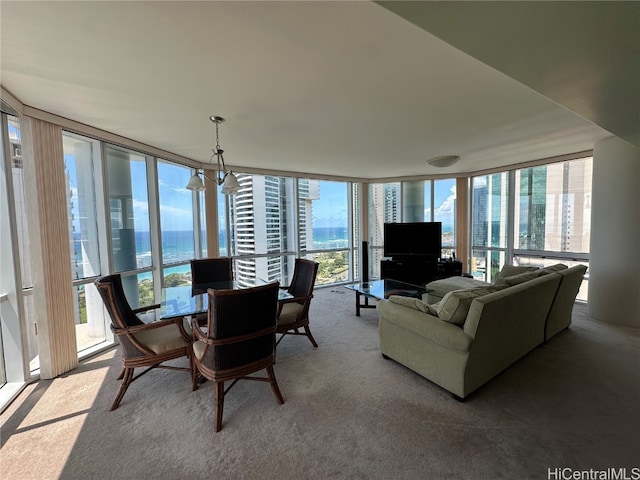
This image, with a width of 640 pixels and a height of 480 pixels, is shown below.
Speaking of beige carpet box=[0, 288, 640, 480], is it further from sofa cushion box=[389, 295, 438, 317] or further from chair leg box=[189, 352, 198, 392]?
sofa cushion box=[389, 295, 438, 317]

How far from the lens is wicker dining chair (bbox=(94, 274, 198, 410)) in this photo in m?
2.09

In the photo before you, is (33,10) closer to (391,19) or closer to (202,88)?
(202,88)

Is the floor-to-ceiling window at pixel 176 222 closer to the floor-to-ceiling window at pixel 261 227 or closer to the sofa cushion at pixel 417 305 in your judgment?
the floor-to-ceiling window at pixel 261 227

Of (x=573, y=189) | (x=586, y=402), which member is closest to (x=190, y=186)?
(x=586, y=402)

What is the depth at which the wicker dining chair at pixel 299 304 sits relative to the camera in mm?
2908

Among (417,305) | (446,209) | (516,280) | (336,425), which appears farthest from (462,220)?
(336,425)

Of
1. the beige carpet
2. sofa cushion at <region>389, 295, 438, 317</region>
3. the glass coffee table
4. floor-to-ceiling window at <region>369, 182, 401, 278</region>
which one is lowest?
the beige carpet

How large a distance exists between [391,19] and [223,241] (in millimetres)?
4436

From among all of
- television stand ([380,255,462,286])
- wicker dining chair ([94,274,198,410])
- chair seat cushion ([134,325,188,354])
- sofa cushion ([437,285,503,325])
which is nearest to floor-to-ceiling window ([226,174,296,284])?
television stand ([380,255,462,286])

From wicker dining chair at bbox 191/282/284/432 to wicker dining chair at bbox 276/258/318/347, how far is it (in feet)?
2.37

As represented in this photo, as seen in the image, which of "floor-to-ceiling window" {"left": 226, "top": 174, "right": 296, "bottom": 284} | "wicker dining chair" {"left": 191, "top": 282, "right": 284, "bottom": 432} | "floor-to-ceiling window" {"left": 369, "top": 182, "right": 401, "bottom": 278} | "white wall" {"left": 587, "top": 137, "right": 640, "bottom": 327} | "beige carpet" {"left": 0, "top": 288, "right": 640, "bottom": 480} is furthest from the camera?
"floor-to-ceiling window" {"left": 369, "top": 182, "right": 401, "bottom": 278}

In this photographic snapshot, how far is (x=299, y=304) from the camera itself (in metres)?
3.23

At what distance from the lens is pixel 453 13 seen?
926 mm

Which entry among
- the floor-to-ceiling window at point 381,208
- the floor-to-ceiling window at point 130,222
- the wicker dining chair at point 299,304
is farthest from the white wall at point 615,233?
the floor-to-ceiling window at point 130,222
